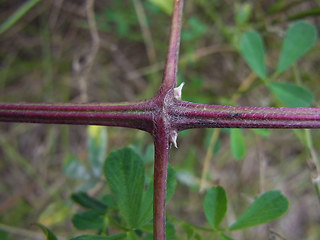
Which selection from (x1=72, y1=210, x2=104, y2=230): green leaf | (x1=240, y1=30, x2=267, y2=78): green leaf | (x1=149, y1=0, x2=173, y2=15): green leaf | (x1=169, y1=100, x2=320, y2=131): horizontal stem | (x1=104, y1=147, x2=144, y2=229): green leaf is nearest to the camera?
(x1=169, y1=100, x2=320, y2=131): horizontal stem

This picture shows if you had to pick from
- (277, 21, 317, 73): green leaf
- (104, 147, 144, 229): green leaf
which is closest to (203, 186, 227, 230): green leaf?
(104, 147, 144, 229): green leaf

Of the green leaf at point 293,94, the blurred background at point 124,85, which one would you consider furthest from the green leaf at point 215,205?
the blurred background at point 124,85

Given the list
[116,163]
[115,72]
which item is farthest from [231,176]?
[116,163]

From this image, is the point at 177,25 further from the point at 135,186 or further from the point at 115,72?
the point at 115,72

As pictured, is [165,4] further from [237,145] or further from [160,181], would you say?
[160,181]

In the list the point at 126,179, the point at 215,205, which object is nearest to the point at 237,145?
the point at 215,205

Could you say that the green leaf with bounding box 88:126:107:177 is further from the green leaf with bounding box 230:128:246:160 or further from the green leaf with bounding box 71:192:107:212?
the green leaf with bounding box 230:128:246:160
